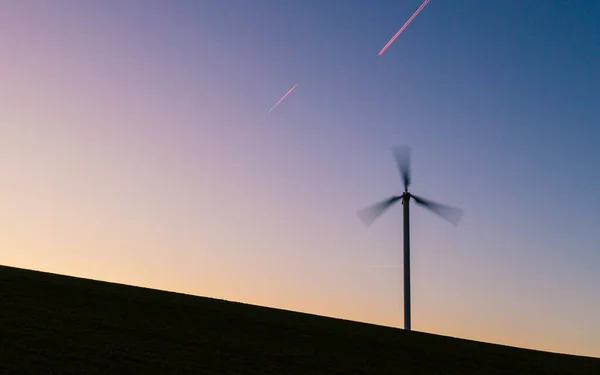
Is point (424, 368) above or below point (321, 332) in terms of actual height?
below

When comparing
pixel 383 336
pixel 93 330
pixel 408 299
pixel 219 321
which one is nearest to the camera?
pixel 93 330

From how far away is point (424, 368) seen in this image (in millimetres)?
24781

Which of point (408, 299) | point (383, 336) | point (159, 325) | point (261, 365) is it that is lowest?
point (261, 365)

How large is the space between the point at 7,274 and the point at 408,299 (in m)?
30.3

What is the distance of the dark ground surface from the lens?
18.8 meters

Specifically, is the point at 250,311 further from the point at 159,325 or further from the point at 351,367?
the point at 351,367

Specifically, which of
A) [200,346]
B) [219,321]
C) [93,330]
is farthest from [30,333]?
[219,321]

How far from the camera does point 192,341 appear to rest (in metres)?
22.9

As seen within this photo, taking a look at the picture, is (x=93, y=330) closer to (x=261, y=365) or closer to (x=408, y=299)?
(x=261, y=365)

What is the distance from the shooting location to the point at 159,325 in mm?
24984

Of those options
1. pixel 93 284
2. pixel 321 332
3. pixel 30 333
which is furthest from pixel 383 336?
pixel 30 333

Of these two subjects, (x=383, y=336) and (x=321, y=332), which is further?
(x=383, y=336)

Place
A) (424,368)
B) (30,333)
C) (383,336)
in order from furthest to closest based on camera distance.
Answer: (383,336), (424,368), (30,333)

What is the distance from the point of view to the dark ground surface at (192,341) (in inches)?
740
